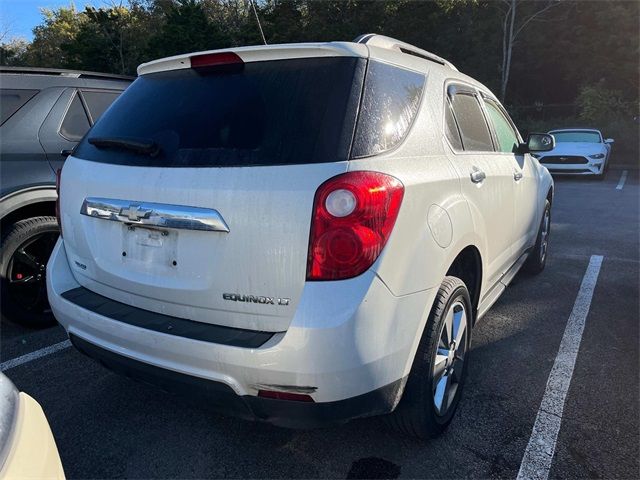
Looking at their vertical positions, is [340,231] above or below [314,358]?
above

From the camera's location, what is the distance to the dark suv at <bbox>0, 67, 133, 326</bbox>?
3.48m

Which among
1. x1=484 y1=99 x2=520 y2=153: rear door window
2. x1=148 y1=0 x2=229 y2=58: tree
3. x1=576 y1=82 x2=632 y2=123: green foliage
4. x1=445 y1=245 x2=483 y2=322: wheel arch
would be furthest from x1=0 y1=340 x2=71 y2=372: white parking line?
x1=148 y1=0 x2=229 y2=58: tree

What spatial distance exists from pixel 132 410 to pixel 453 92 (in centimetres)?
249

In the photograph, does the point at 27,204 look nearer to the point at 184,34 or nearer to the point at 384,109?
the point at 384,109

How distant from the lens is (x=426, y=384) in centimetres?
212

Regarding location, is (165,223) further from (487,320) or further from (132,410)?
(487,320)

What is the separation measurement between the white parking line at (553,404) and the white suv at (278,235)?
16.6 inches

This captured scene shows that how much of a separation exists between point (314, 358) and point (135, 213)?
936 mm

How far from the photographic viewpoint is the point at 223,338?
1.83 metres

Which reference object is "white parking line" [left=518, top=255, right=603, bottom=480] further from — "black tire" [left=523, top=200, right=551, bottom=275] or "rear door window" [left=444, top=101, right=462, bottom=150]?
"rear door window" [left=444, top=101, right=462, bottom=150]

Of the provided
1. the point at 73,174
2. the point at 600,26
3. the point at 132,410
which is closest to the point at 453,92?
the point at 73,174

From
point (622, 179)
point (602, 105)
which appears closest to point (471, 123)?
point (622, 179)

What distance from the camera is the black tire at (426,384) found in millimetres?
2082

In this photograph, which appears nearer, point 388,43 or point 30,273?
Answer: point 388,43
